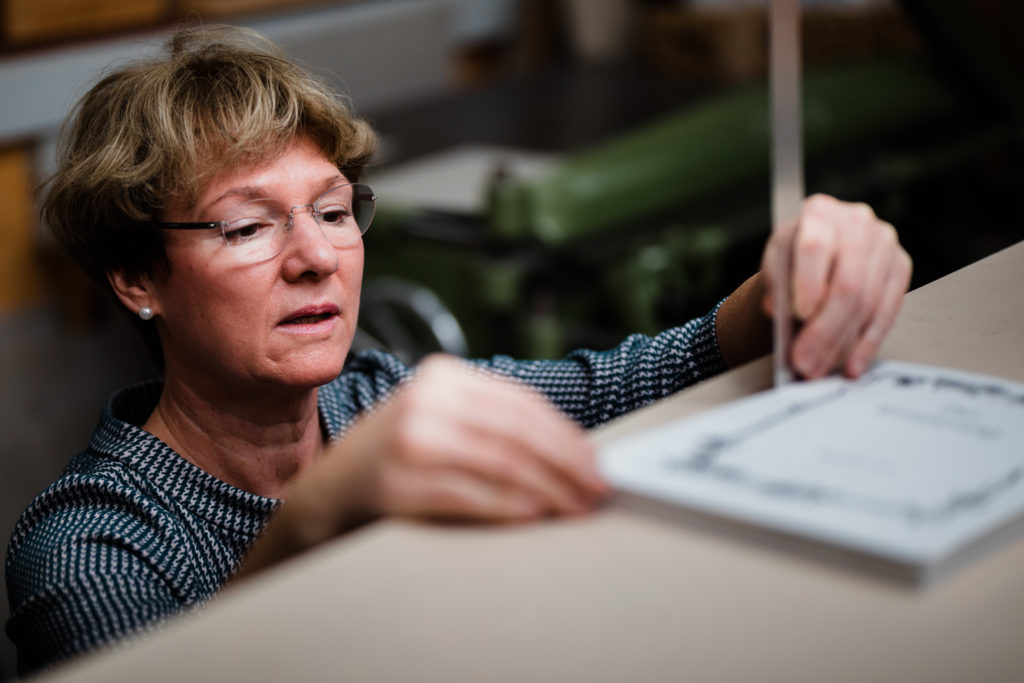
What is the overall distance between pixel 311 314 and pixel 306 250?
0.25 ft

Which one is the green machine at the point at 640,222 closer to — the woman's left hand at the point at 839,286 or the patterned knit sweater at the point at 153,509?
the patterned knit sweater at the point at 153,509

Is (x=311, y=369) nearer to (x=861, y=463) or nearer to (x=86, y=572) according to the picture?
(x=86, y=572)

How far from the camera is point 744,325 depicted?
44.8 inches

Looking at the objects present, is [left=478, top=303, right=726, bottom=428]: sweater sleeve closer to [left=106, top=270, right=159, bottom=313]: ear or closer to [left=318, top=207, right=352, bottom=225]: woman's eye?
[left=318, top=207, right=352, bottom=225]: woman's eye

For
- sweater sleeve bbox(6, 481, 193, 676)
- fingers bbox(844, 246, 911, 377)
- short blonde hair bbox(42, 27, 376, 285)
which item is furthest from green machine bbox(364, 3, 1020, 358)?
fingers bbox(844, 246, 911, 377)

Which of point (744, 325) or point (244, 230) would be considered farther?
point (244, 230)

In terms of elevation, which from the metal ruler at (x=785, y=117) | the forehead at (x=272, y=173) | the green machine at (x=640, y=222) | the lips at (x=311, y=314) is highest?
the metal ruler at (x=785, y=117)

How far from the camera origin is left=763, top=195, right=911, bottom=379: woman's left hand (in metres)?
0.82

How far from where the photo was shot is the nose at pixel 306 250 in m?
1.22

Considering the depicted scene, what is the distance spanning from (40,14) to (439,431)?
387 cm

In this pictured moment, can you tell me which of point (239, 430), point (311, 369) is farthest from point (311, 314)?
point (239, 430)

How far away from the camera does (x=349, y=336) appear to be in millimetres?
1271

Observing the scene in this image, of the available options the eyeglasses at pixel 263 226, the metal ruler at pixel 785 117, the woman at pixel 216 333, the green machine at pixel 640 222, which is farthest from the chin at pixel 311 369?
the green machine at pixel 640 222

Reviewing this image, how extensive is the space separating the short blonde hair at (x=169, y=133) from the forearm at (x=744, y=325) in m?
0.50
